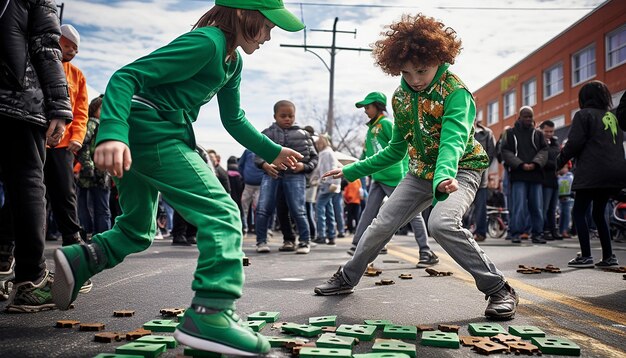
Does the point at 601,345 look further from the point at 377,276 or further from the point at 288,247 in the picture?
the point at 288,247

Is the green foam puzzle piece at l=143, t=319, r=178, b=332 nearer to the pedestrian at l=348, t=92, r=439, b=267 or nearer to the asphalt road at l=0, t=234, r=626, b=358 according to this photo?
the asphalt road at l=0, t=234, r=626, b=358

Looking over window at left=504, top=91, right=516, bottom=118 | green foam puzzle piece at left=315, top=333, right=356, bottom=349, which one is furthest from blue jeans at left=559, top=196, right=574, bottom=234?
window at left=504, top=91, right=516, bottom=118

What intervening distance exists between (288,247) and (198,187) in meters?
6.15

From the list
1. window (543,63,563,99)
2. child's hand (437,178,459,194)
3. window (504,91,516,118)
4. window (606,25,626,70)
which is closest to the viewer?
child's hand (437,178,459,194)

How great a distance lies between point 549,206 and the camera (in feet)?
37.4

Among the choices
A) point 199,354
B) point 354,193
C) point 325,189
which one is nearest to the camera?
point 199,354

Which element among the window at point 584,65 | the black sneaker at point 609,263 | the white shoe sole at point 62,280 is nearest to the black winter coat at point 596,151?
the black sneaker at point 609,263

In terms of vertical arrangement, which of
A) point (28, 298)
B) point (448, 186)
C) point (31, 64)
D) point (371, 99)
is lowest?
point (28, 298)

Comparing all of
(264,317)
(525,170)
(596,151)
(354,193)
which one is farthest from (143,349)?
(354,193)

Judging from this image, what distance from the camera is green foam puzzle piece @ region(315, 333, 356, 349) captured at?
2559 millimetres

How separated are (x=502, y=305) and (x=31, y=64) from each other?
325cm

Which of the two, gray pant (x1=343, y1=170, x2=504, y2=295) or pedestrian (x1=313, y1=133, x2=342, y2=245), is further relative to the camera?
pedestrian (x1=313, y1=133, x2=342, y2=245)

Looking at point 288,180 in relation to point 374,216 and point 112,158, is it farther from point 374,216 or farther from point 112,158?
point 112,158

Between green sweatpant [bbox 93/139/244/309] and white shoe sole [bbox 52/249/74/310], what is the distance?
8.5 inches
